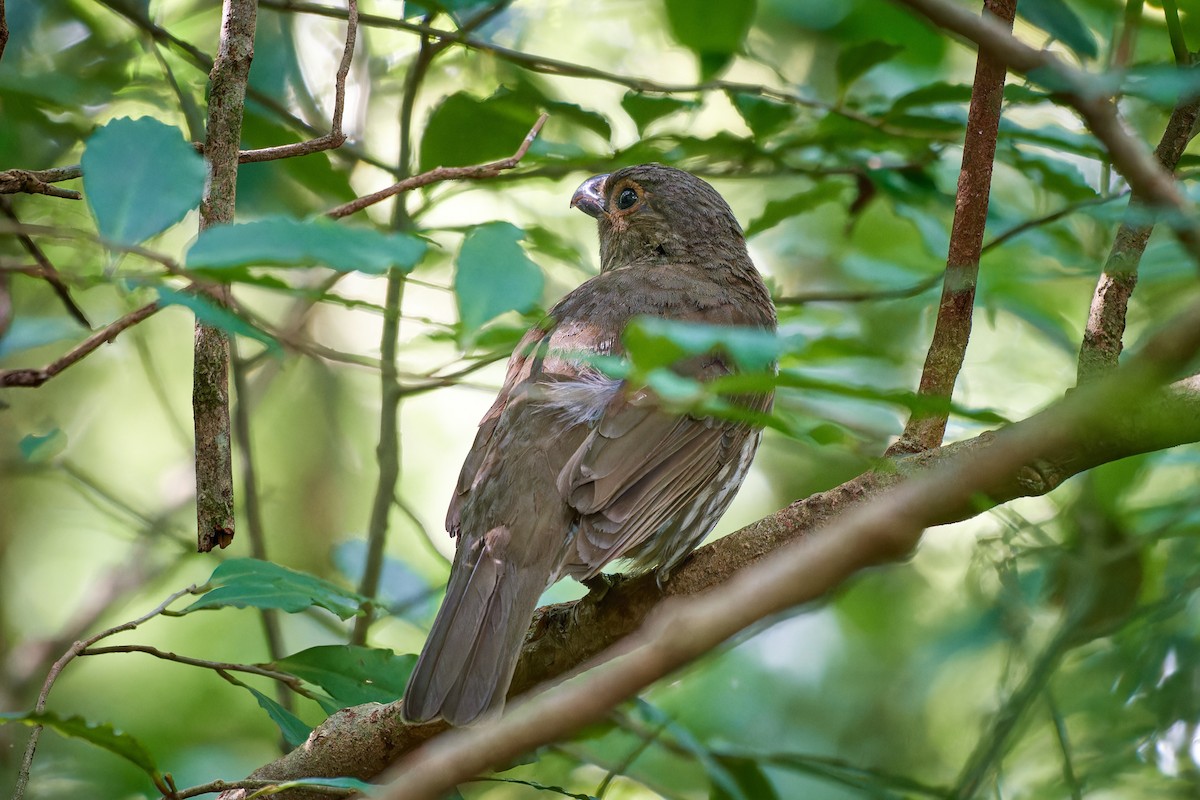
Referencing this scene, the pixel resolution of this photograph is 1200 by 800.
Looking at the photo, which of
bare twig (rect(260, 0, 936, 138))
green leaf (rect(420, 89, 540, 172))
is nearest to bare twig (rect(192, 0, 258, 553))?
bare twig (rect(260, 0, 936, 138))

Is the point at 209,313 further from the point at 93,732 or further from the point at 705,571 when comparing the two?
the point at 705,571

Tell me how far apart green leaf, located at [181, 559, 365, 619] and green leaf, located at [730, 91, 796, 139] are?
190cm

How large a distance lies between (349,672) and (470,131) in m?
1.69

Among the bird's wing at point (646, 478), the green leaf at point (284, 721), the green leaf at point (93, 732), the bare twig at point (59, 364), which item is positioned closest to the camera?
the green leaf at point (93, 732)

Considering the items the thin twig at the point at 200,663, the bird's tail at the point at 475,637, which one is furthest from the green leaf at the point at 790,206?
the thin twig at the point at 200,663

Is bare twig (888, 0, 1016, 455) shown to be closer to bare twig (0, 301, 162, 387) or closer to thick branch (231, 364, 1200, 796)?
thick branch (231, 364, 1200, 796)

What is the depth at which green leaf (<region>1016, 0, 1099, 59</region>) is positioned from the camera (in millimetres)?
3172

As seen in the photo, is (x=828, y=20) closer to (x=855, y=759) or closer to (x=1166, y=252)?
(x=1166, y=252)

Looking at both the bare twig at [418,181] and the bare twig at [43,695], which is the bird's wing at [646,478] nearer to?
the bare twig at [418,181]

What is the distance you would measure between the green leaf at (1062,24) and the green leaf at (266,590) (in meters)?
2.33

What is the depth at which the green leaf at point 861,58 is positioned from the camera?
3629 mm

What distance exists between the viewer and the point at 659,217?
4.86 metres

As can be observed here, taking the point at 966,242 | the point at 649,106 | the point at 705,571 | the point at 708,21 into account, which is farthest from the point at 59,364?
the point at 708,21

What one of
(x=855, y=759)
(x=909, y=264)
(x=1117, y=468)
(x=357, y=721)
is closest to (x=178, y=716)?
(x=357, y=721)
